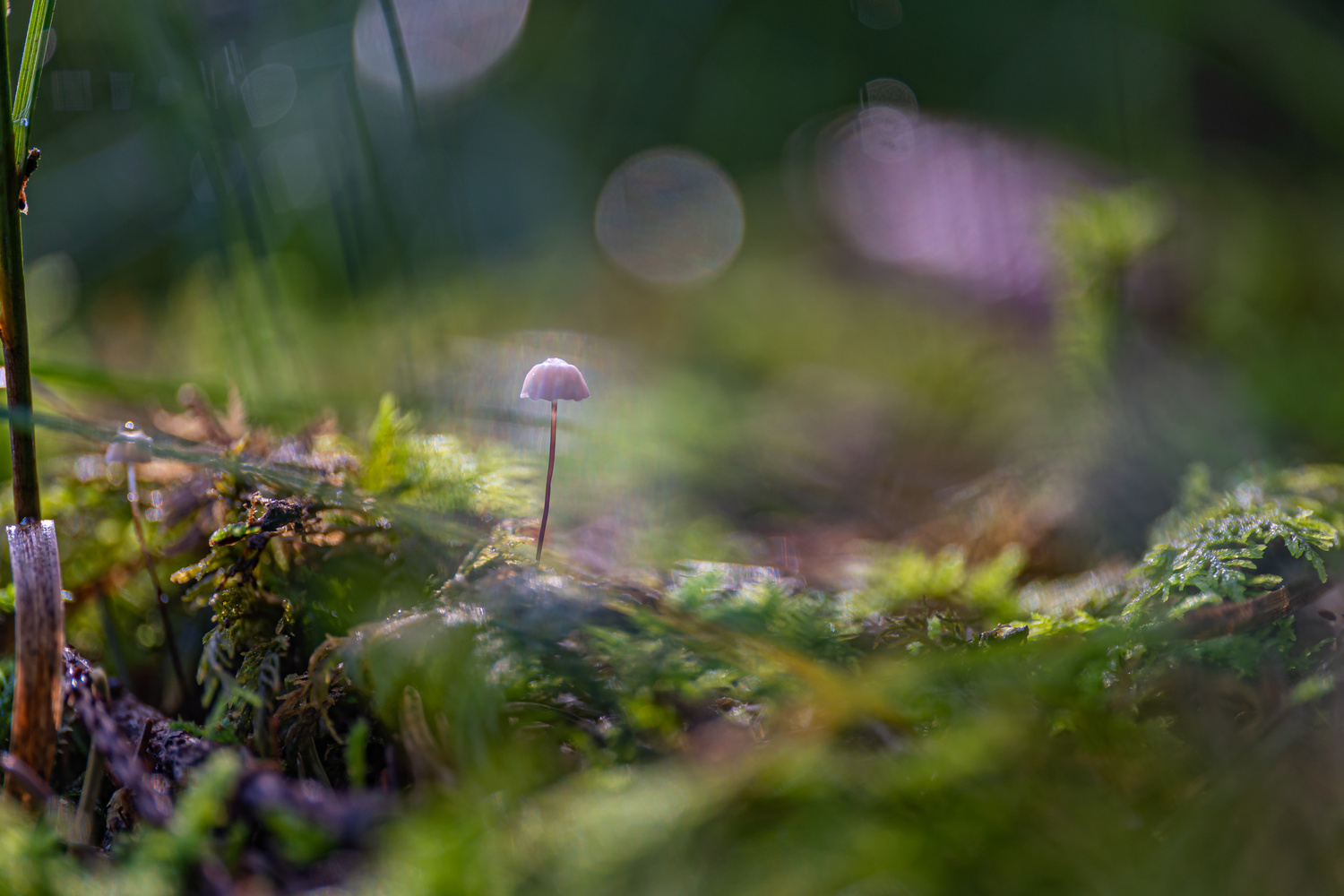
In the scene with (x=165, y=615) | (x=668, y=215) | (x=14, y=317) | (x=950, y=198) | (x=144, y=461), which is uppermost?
(x=668, y=215)

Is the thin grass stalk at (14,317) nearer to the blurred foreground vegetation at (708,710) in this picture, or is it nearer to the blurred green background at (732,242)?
the blurred foreground vegetation at (708,710)

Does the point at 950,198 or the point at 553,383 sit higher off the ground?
the point at 950,198

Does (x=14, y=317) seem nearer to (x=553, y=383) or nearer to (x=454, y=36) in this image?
(x=553, y=383)

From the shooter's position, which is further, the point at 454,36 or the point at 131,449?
the point at 454,36

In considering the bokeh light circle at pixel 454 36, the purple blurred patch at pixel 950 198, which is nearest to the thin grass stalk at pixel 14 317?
the purple blurred patch at pixel 950 198

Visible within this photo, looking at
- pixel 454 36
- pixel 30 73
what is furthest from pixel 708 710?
pixel 454 36

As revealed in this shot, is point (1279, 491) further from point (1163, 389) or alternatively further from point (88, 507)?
point (88, 507)

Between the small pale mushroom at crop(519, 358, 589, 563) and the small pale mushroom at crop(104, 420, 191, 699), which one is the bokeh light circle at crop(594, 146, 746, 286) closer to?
the small pale mushroom at crop(519, 358, 589, 563)
